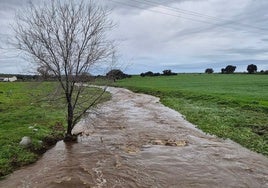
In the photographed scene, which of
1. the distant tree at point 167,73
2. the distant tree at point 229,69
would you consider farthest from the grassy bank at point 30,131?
the distant tree at point 167,73

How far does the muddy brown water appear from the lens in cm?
1109

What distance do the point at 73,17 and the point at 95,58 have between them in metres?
2.27

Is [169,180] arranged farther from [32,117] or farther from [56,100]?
[32,117]

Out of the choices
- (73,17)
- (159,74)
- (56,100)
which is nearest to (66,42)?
(73,17)

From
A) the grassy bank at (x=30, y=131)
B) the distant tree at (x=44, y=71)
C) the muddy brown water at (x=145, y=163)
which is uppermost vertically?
the distant tree at (x=44, y=71)

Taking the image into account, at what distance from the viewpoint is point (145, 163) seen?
13.3 metres

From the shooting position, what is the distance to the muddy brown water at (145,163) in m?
11.1

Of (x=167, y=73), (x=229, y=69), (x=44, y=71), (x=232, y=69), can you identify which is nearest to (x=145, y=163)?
(x=44, y=71)

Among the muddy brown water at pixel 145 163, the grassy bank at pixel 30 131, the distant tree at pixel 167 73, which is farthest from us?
the distant tree at pixel 167 73

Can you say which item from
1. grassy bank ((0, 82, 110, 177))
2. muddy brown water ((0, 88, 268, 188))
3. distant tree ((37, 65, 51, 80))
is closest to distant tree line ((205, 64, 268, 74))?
grassy bank ((0, 82, 110, 177))

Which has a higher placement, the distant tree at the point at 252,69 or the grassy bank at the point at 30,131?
the distant tree at the point at 252,69

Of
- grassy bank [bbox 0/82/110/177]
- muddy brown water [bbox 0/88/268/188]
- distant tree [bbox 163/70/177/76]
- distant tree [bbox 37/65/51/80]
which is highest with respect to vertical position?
distant tree [bbox 37/65/51/80]

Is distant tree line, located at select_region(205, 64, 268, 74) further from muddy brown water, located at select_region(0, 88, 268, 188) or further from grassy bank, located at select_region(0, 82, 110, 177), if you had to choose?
muddy brown water, located at select_region(0, 88, 268, 188)

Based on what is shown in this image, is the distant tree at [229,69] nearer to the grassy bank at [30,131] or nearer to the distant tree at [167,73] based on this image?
the distant tree at [167,73]
